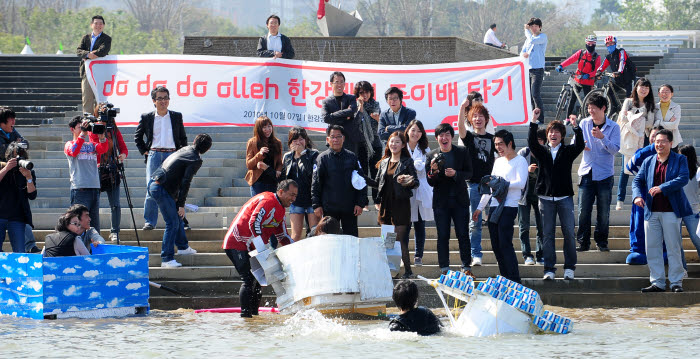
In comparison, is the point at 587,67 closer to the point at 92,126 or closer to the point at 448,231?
the point at 448,231

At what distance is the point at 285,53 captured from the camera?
16.5 meters

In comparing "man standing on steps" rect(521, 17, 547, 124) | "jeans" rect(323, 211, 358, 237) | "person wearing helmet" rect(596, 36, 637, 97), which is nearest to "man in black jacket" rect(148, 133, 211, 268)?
"jeans" rect(323, 211, 358, 237)

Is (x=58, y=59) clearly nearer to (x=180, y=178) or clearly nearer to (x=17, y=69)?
(x=17, y=69)

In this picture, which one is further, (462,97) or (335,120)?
(462,97)

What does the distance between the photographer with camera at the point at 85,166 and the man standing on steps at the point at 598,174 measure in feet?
19.3

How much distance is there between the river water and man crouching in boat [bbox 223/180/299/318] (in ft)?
0.91

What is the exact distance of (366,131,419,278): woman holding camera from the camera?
11.3 m

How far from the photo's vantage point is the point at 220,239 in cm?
1259

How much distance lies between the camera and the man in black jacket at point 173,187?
11594 mm

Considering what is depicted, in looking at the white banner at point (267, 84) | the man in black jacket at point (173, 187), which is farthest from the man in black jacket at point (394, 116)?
the man in black jacket at point (173, 187)

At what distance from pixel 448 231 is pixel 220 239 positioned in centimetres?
304

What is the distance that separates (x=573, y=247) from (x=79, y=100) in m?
14.9

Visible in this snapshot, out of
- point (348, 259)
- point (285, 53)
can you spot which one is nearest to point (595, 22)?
point (285, 53)

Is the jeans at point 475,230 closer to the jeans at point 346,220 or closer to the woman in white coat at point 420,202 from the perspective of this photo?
the woman in white coat at point 420,202
